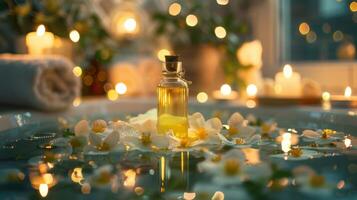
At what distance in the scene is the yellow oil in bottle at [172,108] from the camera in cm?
84

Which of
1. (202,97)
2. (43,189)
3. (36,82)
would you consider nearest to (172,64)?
(43,189)

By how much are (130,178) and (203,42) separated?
4.49ft

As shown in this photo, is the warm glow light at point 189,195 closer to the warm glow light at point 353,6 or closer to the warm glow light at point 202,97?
the warm glow light at point 202,97

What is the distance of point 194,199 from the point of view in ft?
1.61

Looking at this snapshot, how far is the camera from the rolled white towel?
3.92 feet

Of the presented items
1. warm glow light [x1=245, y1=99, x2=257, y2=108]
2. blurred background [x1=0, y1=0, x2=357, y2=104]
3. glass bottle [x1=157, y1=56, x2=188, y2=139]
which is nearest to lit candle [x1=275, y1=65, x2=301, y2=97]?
warm glow light [x1=245, y1=99, x2=257, y2=108]

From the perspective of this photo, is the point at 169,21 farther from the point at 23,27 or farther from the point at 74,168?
the point at 74,168

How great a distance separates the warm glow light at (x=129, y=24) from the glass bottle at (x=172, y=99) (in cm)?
108

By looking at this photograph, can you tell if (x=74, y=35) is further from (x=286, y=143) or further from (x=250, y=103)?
(x=286, y=143)

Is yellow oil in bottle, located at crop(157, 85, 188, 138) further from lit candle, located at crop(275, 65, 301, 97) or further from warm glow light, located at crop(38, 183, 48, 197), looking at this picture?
lit candle, located at crop(275, 65, 301, 97)

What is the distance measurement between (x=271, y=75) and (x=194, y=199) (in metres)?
1.62

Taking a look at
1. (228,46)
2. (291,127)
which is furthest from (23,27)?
(291,127)

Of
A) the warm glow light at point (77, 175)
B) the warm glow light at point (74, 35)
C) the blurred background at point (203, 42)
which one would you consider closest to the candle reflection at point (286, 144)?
the warm glow light at point (77, 175)

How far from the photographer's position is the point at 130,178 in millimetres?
582
